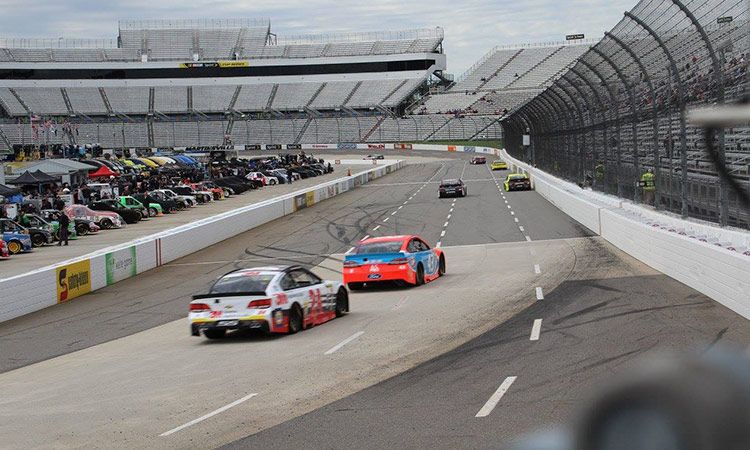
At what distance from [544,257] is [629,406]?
76.0ft

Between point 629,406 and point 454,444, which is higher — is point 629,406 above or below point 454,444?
above

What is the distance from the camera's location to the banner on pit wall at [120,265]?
26203mm

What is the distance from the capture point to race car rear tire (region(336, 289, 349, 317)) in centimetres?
1858

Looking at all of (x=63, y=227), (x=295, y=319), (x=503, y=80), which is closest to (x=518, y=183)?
(x=63, y=227)

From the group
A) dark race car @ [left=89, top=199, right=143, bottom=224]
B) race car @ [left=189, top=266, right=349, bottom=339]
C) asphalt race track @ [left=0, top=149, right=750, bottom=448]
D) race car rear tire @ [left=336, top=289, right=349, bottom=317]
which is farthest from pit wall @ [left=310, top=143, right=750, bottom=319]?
dark race car @ [left=89, top=199, right=143, bottom=224]

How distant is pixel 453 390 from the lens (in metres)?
11.1

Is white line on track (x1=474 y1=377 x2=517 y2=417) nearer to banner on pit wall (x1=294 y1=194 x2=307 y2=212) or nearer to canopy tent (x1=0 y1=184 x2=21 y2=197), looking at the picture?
canopy tent (x1=0 y1=184 x2=21 y2=197)

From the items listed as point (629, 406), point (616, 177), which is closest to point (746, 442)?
point (629, 406)

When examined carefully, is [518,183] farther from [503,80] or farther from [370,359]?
[503,80]

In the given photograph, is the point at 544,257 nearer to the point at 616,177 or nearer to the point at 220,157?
the point at 616,177

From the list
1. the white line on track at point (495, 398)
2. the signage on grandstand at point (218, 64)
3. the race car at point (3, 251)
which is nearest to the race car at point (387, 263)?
the white line on track at point (495, 398)

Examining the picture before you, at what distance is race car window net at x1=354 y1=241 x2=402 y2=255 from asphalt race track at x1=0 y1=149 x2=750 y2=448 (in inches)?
35.4

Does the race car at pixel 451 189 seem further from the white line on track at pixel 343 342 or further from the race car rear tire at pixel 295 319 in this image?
the white line on track at pixel 343 342

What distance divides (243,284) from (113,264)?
36.6ft
